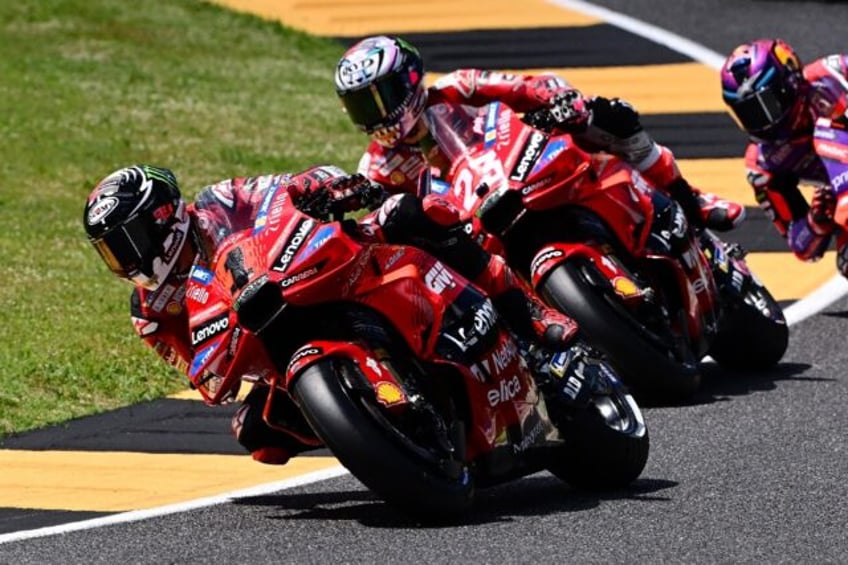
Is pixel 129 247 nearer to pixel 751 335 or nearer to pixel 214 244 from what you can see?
pixel 214 244

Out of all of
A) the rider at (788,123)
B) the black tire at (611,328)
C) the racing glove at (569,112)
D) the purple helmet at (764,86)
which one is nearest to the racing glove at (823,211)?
the rider at (788,123)

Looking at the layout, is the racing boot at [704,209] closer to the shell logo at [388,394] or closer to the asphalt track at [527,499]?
the asphalt track at [527,499]

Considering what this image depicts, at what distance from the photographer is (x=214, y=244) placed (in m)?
8.09

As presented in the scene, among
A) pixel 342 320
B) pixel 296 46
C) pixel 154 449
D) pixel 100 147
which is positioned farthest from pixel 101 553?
pixel 296 46

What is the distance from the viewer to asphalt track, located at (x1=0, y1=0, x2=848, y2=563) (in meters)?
6.99

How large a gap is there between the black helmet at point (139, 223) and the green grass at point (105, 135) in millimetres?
2176

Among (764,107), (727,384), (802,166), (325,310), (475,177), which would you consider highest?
(325,310)

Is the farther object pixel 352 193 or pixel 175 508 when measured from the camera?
pixel 175 508

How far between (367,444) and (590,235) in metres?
2.97

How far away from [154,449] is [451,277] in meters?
2.20

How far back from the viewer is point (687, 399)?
970cm

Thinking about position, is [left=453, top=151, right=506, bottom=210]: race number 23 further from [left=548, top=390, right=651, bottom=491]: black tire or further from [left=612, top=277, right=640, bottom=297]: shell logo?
[left=548, top=390, right=651, bottom=491]: black tire

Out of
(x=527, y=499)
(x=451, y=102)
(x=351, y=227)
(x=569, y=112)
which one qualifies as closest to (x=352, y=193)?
(x=351, y=227)

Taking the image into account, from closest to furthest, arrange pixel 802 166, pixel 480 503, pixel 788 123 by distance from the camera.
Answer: pixel 480 503 < pixel 788 123 < pixel 802 166
